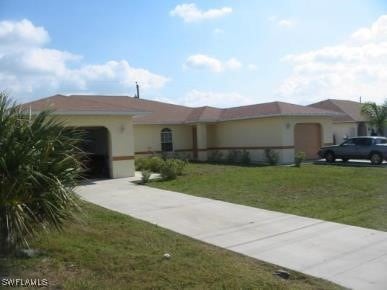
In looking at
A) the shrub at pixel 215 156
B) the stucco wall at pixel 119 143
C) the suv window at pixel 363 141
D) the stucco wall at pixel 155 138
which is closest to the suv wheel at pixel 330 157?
the suv window at pixel 363 141

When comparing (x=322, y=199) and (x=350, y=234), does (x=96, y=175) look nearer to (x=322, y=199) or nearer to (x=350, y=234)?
(x=322, y=199)

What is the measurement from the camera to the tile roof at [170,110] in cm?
2047

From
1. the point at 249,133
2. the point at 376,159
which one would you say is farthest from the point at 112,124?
the point at 376,159

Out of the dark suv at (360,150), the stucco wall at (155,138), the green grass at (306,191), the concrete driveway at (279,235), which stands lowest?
the concrete driveway at (279,235)

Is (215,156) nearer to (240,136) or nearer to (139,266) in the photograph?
(240,136)

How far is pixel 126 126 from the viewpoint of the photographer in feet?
69.5

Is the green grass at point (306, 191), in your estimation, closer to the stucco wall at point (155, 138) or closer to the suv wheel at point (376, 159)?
the suv wheel at point (376, 159)

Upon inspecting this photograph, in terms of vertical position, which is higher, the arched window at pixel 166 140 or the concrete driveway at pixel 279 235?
the arched window at pixel 166 140

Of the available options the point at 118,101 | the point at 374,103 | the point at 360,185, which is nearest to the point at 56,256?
the point at 360,185

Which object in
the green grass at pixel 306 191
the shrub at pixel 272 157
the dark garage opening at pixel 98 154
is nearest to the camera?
the green grass at pixel 306 191

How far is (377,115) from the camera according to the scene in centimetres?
3800

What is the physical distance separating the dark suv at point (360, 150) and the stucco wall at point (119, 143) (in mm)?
12218

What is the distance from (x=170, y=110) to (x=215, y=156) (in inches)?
218

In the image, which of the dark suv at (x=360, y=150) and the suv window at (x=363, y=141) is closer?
the dark suv at (x=360, y=150)
